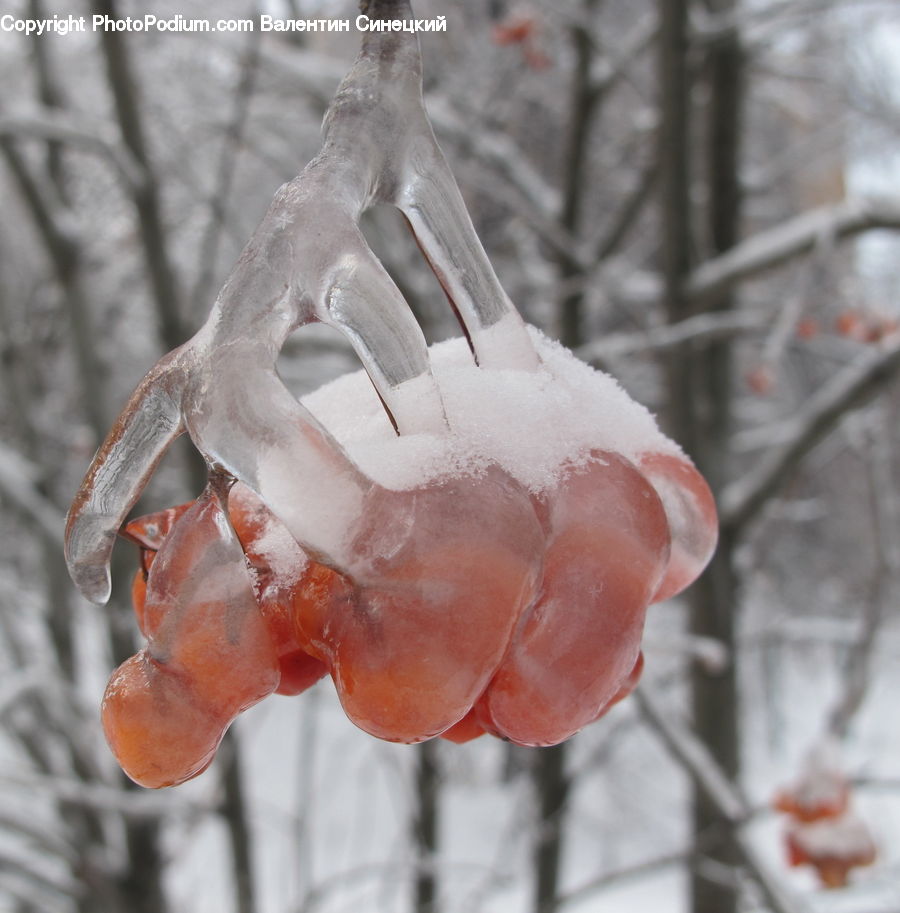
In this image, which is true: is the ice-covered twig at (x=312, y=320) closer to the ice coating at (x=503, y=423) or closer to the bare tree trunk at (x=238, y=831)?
the ice coating at (x=503, y=423)

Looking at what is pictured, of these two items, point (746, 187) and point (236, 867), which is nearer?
point (236, 867)

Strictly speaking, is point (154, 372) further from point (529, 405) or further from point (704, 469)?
point (704, 469)

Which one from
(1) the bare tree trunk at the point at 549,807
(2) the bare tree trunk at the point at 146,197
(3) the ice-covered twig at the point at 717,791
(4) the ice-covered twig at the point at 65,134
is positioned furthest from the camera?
(1) the bare tree trunk at the point at 549,807

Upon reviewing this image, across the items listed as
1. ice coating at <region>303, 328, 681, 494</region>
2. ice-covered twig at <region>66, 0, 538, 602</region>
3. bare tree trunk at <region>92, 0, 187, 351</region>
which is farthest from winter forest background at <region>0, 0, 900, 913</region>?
ice-covered twig at <region>66, 0, 538, 602</region>

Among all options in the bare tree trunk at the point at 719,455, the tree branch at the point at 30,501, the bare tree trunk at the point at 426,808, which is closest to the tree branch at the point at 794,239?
the bare tree trunk at the point at 719,455

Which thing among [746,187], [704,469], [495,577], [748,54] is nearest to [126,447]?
[495,577]

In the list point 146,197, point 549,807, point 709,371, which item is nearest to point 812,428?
point 709,371
